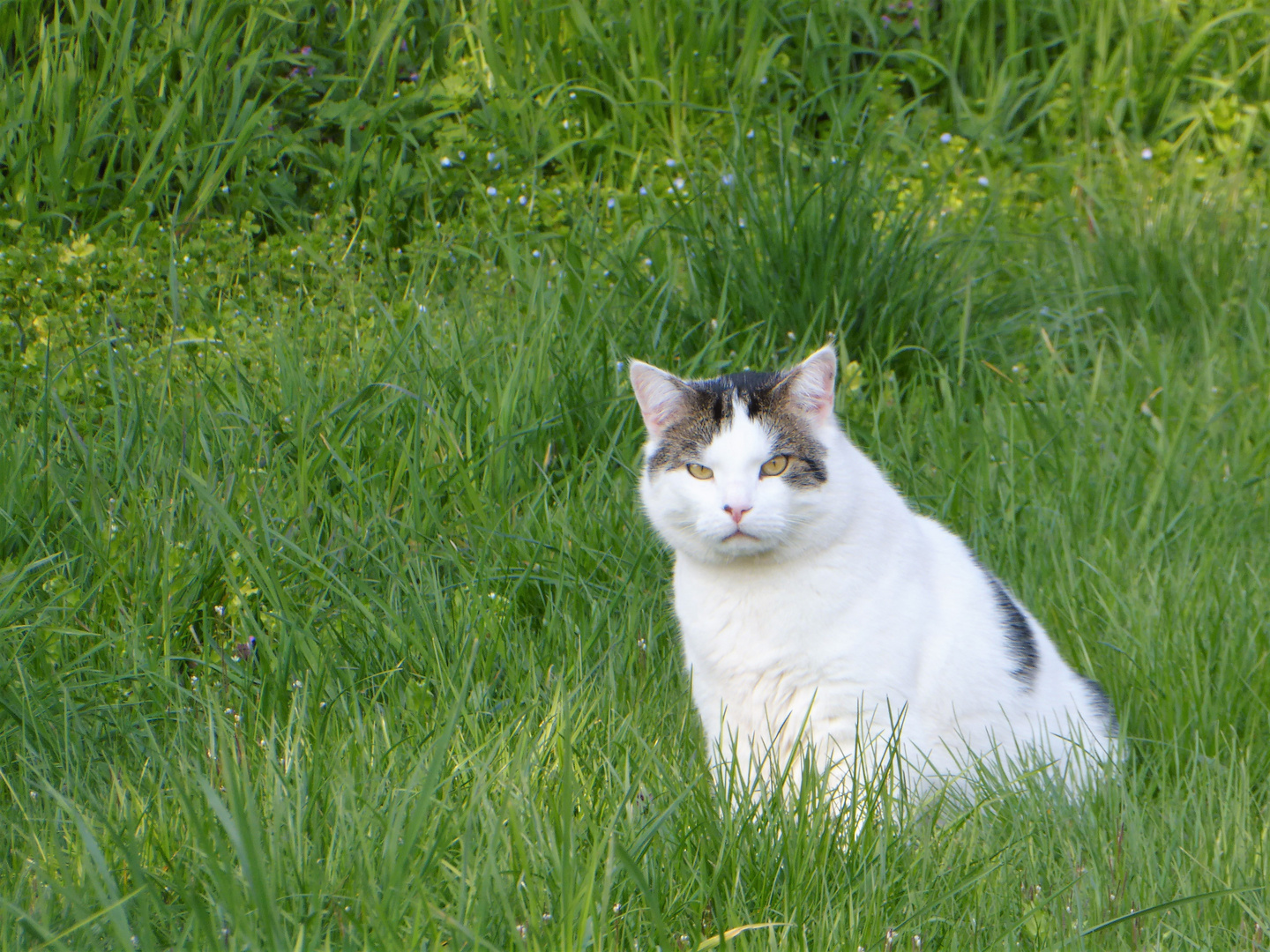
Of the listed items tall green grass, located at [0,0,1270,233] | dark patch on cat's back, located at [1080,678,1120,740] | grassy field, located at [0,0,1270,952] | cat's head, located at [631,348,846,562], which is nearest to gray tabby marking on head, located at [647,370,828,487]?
cat's head, located at [631,348,846,562]

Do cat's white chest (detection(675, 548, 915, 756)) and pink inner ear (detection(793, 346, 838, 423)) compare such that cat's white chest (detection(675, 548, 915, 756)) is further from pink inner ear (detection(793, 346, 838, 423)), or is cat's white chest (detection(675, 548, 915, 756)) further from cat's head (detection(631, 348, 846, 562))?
pink inner ear (detection(793, 346, 838, 423))

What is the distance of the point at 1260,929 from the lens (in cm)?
168

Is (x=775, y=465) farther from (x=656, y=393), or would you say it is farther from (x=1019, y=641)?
(x=1019, y=641)

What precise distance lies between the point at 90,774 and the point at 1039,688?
6.20ft

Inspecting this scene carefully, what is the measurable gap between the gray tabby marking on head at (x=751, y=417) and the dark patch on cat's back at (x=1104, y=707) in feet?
2.64

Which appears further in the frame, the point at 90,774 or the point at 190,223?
the point at 190,223

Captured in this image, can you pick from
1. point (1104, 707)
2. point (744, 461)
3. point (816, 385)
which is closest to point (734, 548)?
point (744, 461)

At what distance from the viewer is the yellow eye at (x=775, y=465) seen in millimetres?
2293

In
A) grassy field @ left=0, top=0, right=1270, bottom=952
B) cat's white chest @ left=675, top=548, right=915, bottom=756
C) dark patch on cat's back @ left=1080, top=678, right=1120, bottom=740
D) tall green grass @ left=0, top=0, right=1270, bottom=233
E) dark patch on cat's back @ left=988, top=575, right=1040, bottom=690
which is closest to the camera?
grassy field @ left=0, top=0, right=1270, bottom=952

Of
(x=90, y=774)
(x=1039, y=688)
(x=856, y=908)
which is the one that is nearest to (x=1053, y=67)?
(x=1039, y=688)

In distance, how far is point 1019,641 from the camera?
91.0 inches

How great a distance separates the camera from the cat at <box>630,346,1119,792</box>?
2164 millimetres

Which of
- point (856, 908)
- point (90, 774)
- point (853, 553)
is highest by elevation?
point (853, 553)

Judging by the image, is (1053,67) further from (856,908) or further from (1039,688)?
(856,908)
